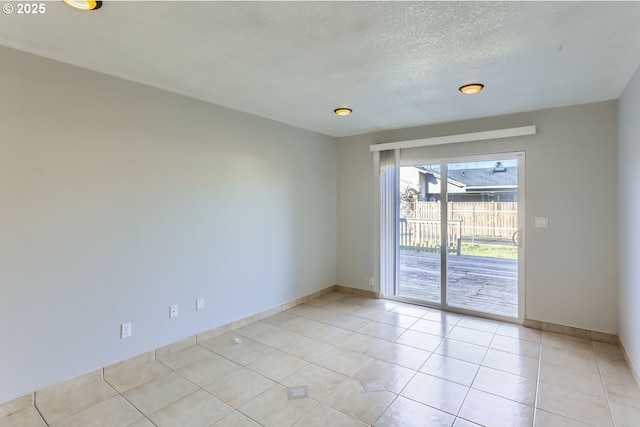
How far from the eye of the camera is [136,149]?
2775mm

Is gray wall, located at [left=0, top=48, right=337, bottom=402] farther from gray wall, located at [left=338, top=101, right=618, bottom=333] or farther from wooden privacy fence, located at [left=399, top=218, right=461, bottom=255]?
gray wall, located at [left=338, top=101, right=618, bottom=333]

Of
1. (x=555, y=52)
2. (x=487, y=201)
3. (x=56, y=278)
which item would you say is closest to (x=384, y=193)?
(x=487, y=201)

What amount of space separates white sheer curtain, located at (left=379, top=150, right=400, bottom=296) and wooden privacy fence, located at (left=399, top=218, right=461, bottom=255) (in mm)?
125

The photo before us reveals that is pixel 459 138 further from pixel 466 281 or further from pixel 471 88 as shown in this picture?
pixel 466 281

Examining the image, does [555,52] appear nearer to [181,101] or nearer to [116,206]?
[181,101]

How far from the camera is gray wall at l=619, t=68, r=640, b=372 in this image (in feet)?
8.30

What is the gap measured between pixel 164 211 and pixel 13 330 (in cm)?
129

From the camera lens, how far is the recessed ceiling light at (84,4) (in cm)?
165

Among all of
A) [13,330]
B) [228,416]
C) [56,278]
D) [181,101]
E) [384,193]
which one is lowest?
[228,416]

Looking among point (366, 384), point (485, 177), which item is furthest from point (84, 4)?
point (485, 177)

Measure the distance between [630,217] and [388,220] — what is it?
253 cm

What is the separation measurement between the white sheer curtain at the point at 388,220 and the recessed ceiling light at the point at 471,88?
1.69 m

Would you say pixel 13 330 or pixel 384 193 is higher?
pixel 384 193

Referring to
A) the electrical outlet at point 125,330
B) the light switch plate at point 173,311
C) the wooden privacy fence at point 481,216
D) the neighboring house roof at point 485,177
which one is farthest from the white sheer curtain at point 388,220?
the electrical outlet at point 125,330
